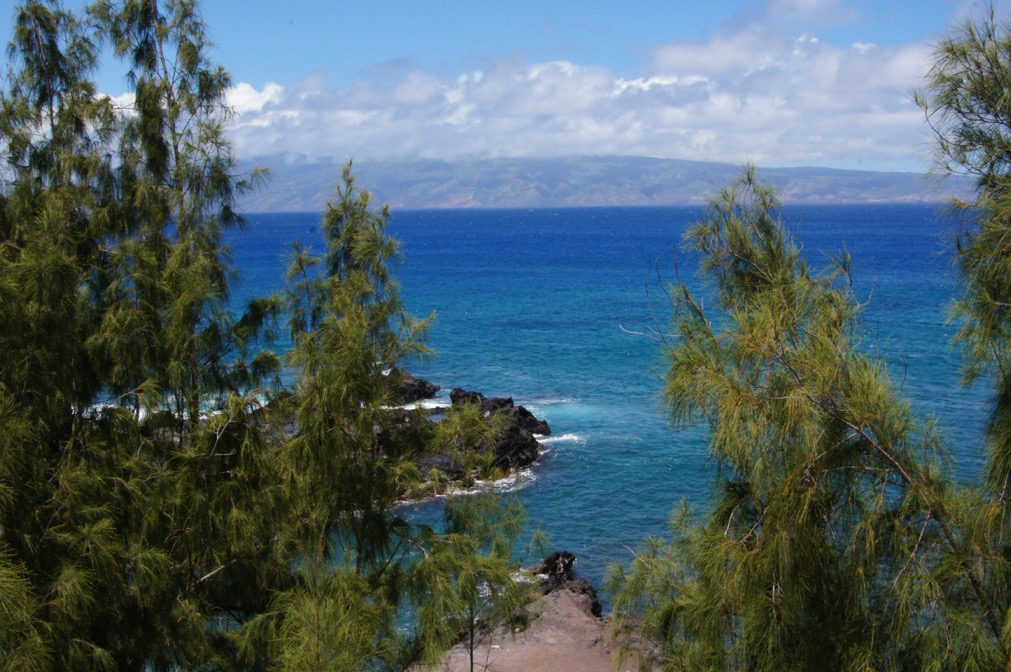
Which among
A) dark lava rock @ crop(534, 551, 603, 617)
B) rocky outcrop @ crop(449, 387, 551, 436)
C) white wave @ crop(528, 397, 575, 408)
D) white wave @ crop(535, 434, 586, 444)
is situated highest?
rocky outcrop @ crop(449, 387, 551, 436)

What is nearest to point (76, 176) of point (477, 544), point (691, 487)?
point (477, 544)

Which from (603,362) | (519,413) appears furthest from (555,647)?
(603,362)

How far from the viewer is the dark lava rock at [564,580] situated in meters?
18.7

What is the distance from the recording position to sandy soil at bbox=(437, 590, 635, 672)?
1599 cm

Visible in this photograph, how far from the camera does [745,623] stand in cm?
619

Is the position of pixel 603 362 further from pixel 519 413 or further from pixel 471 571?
pixel 471 571

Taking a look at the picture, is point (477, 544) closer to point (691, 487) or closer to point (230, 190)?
point (230, 190)

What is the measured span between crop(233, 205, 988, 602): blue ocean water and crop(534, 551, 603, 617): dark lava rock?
76 centimetres

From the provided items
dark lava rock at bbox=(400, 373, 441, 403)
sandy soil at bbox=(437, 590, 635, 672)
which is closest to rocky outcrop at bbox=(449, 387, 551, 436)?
dark lava rock at bbox=(400, 373, 441, 403)

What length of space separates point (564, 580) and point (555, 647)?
7.95 ft

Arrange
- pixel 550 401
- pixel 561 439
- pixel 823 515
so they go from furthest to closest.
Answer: pixel 550 401, pixel 561 439, pixel 823 515

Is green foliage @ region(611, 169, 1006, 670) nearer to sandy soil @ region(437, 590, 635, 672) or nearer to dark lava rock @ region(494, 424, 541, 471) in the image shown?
sandy soil @ region(437, 590, 635, 672)

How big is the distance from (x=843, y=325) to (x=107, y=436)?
24.6 feet

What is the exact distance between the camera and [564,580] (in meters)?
19.2
